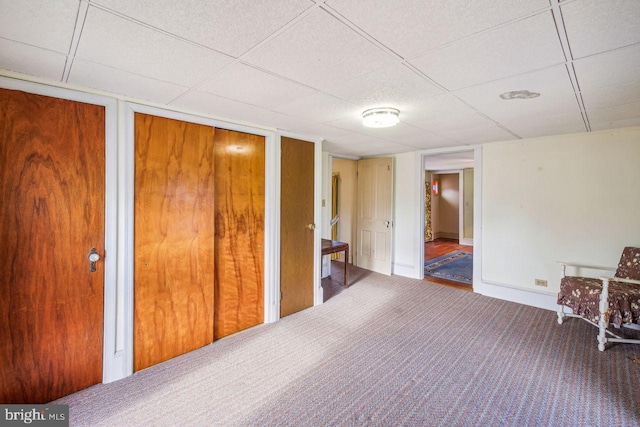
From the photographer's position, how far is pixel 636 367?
2.34 metres

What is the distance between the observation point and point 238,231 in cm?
294

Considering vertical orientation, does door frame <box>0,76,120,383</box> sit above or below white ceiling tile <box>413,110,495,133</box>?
below

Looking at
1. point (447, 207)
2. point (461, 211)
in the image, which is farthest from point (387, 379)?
point (447, 207)

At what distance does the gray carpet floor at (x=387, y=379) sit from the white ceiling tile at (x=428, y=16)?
2203mm

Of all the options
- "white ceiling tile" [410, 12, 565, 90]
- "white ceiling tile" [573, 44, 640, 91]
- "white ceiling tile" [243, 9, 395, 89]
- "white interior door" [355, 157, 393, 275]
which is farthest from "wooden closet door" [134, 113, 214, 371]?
"white interior door" [355, 157, 393, 275]

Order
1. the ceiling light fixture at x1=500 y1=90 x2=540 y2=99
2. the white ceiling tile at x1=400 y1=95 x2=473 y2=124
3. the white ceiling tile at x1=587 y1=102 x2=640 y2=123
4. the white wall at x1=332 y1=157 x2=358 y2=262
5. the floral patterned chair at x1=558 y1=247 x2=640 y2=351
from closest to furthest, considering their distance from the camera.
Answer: the ceiling light fixture at x1=500 y1=90 x2=540 y2=99 → the white ceiling tile at x1=400 y1=95 x2=473 y2=124 → the white ceiling tile at x1=587 y1=102 x2=640 y2=123 → the floral patterned chair at x1=558 y1=247 x2=640 y2=351 → the white wall at x1=332 y1=157 x2=358 y2=262

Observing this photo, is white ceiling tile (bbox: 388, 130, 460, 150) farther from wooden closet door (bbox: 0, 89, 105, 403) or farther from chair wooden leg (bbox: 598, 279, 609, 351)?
wooden closet door (bbox: 0, 89, 105, 403)

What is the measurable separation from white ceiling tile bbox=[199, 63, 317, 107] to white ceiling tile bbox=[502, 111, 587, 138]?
223 cm

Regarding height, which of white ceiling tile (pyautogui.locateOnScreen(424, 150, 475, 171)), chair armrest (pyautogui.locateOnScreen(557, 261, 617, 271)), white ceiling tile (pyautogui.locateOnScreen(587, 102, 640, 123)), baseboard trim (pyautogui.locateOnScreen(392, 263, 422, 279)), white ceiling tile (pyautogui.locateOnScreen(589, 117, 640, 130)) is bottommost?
baseboard trim (pyautogui.locateOnScreen(392, 263, 422, 279))

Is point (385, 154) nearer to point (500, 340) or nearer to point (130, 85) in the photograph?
point (500, 340)

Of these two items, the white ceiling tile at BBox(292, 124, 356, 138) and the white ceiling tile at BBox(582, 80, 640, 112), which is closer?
the white ceiling tile at BBox(582, 80, 640, 112)

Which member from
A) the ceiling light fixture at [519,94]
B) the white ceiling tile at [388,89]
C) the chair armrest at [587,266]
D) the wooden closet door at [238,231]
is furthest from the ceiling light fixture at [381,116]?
the chair armrest at [587,266]

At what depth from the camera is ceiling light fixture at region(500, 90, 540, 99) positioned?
6.68 feet

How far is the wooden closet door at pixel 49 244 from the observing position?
1795mm
